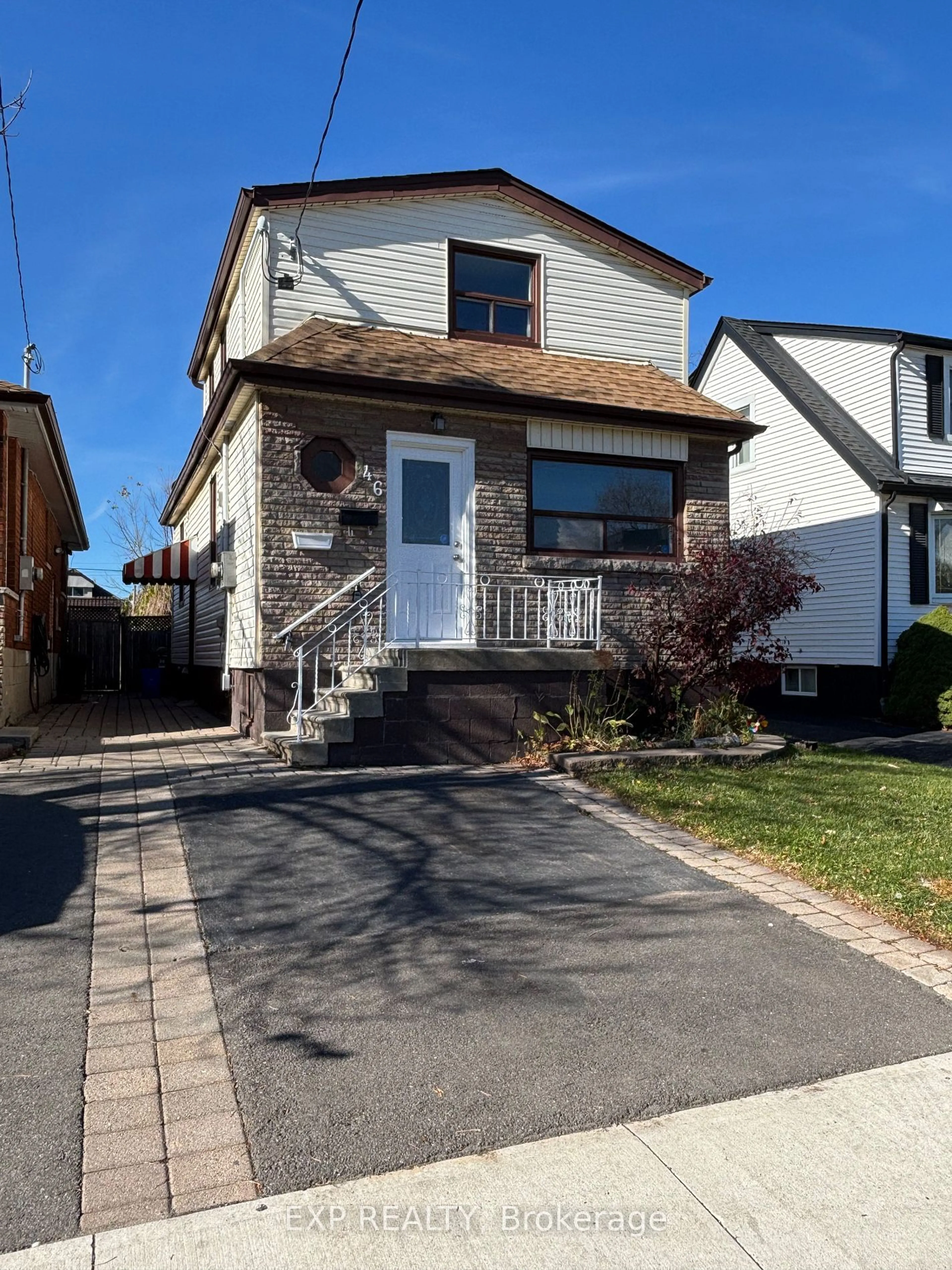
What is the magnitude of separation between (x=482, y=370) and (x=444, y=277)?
1.56m

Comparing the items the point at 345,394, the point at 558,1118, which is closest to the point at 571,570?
the point at 345,394

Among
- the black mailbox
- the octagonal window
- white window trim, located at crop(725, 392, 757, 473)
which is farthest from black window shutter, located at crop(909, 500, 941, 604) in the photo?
the octagonal window

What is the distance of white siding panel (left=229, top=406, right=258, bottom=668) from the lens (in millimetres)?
9531

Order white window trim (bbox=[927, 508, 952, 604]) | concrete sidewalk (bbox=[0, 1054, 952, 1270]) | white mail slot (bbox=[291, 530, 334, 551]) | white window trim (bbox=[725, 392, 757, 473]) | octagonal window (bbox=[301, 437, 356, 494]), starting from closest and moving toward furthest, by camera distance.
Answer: concrete sidewalk (bbox=[0, 1054, 952, 1270]), white mail slot (bbox=[291, 530, 334, 551]), octagonal window (bbox=[301, 437, 356, 494]), white window trim (bbox=[927, 508, 952, 604]), white window trim (bbox=[725, 392, 757, 473])

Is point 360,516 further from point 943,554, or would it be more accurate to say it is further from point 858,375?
point 858,375

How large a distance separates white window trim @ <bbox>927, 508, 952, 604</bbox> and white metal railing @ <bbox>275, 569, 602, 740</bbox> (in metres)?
8.71

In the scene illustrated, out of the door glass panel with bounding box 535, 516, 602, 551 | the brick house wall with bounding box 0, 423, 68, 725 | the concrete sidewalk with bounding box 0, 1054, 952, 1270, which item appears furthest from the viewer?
the door glass panel with bounding box 535, 516, 602, 551

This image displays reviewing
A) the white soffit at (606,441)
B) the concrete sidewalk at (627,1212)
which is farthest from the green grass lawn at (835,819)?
the white soffit at (606,441)

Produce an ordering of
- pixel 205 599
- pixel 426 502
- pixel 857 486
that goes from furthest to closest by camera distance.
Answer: pixel 857 486 → pixel 205 599 → pixel 426 502

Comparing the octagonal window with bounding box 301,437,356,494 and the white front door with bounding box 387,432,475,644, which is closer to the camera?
the octagonal window with bounding box 301,437,356,494

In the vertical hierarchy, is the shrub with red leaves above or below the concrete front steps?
above

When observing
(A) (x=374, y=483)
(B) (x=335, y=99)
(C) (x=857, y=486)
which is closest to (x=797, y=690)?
(C) (x=857, y=486)

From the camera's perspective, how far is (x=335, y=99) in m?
7.43

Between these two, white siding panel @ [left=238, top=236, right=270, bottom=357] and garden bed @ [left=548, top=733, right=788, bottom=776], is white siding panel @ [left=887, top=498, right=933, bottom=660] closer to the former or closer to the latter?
garden bed @ [left=548, top=733, right=788, bottom=776]
